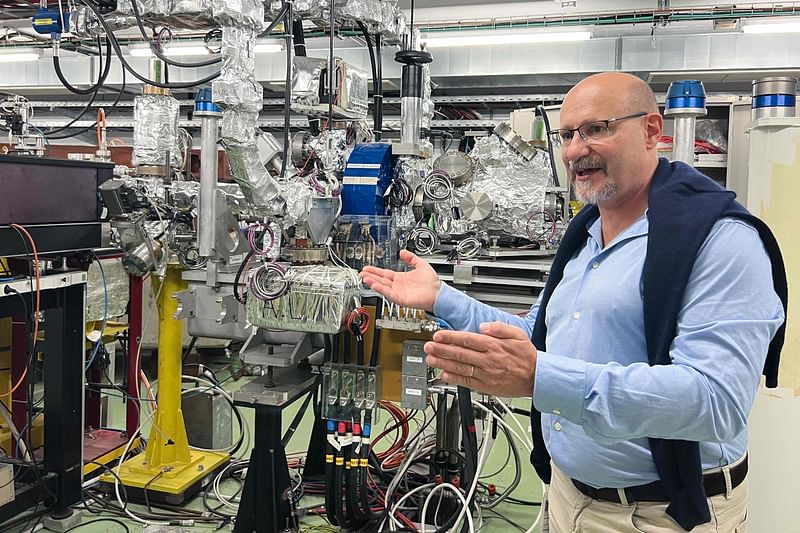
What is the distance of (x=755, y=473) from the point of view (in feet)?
6.72

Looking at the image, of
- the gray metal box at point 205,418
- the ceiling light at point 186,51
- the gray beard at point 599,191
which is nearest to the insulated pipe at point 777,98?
the gray beard at point 599,191

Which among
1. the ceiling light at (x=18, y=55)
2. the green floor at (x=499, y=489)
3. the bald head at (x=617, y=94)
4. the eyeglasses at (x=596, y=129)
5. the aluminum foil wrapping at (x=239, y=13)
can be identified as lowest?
the green floor at (x=499, y=489)

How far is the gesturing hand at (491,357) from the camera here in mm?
906

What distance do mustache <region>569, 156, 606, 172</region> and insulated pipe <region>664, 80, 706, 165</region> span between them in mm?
762

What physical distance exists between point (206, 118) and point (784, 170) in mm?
1781

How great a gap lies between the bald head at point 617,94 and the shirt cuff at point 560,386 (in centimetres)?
56

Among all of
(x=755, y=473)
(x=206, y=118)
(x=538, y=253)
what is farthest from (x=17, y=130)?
(x=755, y=473)

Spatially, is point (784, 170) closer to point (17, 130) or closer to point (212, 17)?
point (212, 17)

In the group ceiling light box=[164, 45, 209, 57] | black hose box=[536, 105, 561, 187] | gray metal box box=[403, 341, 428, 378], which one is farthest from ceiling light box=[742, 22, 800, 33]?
ceiling light box=[164, 45, 209, 57]

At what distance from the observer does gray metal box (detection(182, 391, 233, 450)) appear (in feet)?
10.6

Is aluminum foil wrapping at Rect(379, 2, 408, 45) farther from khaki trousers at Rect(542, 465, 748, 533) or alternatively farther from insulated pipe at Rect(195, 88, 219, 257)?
khaki trousers at Rect(542, 465, 748, 533)

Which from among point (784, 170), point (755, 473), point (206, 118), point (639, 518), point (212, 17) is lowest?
point (755, 473)

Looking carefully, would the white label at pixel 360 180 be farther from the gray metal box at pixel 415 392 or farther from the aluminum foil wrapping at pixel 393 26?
the gray metal box at pixel 415 392

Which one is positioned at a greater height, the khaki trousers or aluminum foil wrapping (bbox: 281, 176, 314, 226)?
aluminum foil wrapping (bbox: 281, 176, 314, 226)
